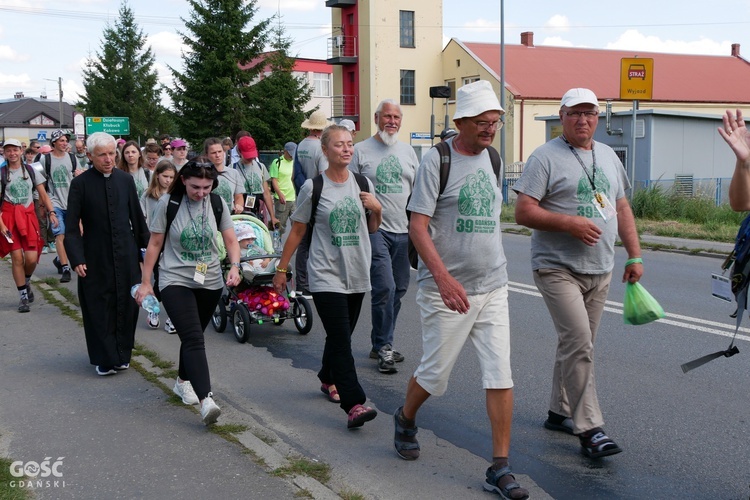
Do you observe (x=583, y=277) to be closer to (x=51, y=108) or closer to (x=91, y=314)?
(x=91, y=314)

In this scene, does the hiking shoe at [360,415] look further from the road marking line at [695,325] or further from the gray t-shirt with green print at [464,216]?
the road marking line at [695,325]

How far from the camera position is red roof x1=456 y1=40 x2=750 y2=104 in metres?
51.0

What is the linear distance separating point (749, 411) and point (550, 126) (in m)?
24.8

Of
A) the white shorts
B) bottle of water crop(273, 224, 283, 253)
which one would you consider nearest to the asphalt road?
the white shorts

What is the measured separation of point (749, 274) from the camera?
4.14 m

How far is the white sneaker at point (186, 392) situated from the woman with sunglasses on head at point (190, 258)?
117 millimetres

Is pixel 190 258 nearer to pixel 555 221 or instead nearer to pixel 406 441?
pixel 406 441

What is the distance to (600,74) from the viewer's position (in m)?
54.1

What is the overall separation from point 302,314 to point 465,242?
4.50 meters

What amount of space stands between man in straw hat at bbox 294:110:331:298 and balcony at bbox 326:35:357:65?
4792cm

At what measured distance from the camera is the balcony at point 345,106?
57750 millimetres

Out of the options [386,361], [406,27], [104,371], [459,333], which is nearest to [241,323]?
Result: [104,371]

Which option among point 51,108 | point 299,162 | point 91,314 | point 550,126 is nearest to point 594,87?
point 550,126

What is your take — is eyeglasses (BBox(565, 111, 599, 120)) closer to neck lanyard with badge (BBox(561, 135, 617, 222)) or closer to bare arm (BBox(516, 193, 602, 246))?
neck lanyard with badge (BBox(561, 135, 617, 222))
